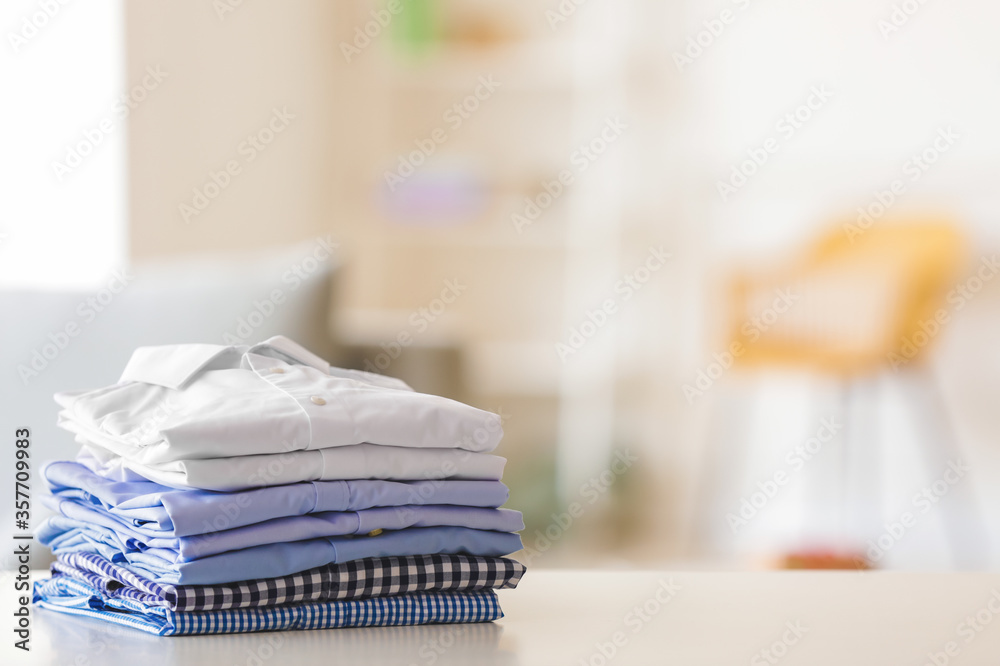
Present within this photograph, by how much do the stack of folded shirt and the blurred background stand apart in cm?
165

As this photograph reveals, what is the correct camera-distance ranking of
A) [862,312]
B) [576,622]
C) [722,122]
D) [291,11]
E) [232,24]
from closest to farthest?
[576,622]
[862,312]
[232,24]
[291,11]
[722,122]

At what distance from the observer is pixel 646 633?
870 millimetres

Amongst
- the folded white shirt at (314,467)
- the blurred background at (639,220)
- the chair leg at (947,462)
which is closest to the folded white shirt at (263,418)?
the folded white shirt at (314,467)

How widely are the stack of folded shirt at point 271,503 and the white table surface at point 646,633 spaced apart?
0.08 feet

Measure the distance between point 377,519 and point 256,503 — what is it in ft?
0.32

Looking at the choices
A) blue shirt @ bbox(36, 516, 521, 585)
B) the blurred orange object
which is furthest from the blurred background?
blue shirt @ bbox(36, 516, 521, 585)

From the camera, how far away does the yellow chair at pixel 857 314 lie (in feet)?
8.79

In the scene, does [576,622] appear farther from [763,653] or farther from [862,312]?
[862,312]

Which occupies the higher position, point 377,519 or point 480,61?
point 480,61

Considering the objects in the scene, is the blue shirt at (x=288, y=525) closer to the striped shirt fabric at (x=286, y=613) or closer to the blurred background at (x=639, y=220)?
the striped shirt fabric at (x=286, y=613)

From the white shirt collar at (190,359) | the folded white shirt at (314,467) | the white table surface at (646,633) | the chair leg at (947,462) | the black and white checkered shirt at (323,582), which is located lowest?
the chair leg at (947,462)

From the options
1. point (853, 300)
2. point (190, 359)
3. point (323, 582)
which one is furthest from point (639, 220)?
point (323, 582)

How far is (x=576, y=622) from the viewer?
→ 0.91m

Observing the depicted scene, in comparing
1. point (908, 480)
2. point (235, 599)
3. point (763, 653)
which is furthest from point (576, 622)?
point (908, 480)
